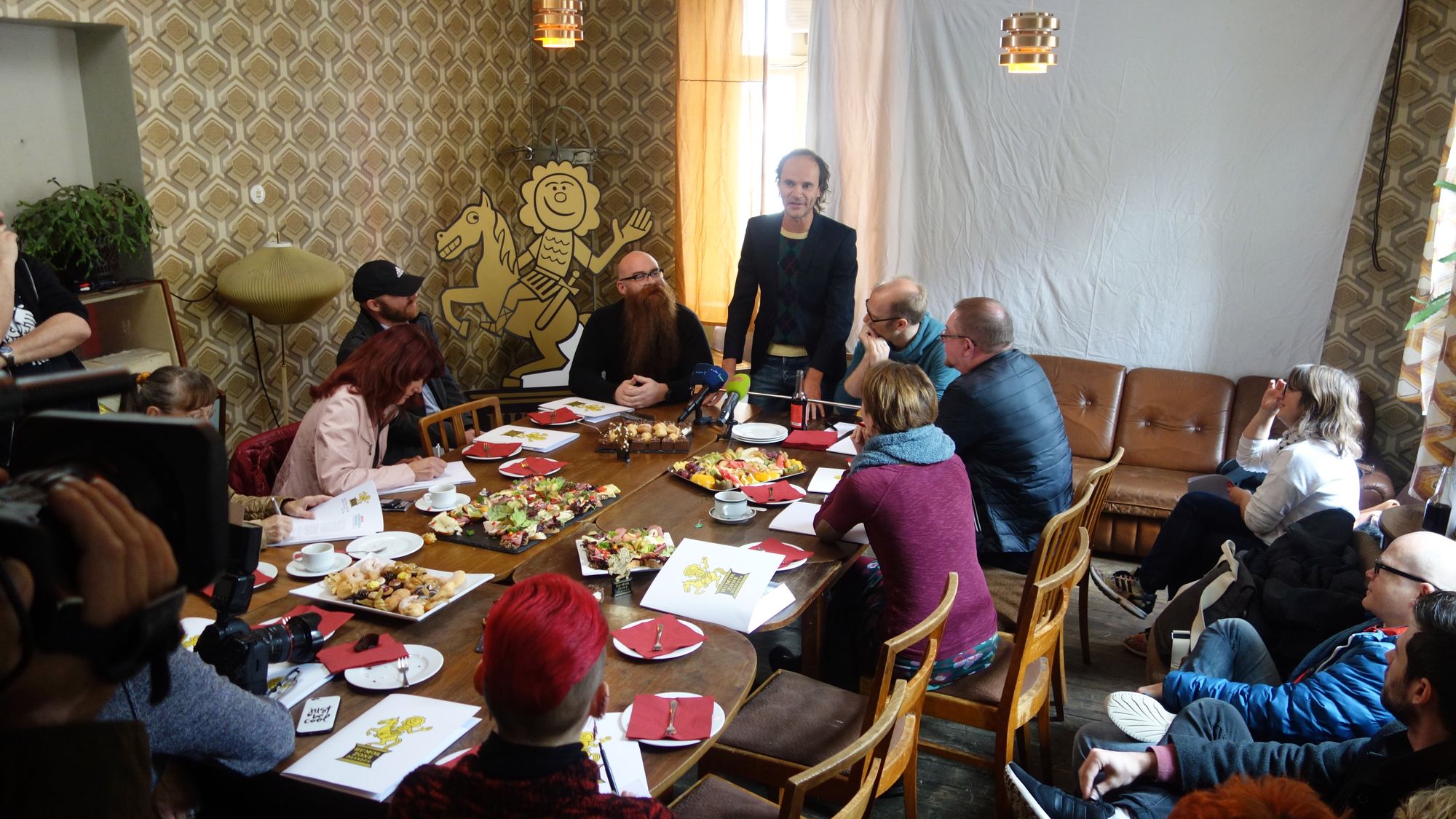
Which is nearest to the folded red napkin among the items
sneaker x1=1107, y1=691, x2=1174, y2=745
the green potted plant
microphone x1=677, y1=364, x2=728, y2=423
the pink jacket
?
microphone x1=677, y1=364, x2=728, y2=423

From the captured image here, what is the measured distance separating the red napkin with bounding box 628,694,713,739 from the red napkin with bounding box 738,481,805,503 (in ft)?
3.77

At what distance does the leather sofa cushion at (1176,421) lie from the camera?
4.71 m

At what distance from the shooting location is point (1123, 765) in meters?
2.06

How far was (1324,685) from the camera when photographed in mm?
2129

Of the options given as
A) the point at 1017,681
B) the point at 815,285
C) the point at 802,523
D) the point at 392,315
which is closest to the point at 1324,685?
the point at 1017,681

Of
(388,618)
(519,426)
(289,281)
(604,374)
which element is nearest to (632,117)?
(604,374)

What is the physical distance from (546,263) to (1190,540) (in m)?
3.37

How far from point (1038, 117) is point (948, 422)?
2.46 meters

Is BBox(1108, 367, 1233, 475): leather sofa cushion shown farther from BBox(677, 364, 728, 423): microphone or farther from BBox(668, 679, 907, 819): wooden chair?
BBox(668, 679, 907, 819): wooden chair

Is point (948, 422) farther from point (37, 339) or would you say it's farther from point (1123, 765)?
point (37, 339)

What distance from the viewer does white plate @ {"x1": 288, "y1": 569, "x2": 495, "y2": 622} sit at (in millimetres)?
2107

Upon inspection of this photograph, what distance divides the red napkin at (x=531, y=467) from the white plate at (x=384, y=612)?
0.79 meters

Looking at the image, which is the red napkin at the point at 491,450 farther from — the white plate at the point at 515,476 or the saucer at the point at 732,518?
the saucer at the point at 732,518

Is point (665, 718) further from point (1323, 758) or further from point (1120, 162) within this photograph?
point (1120, 162)
